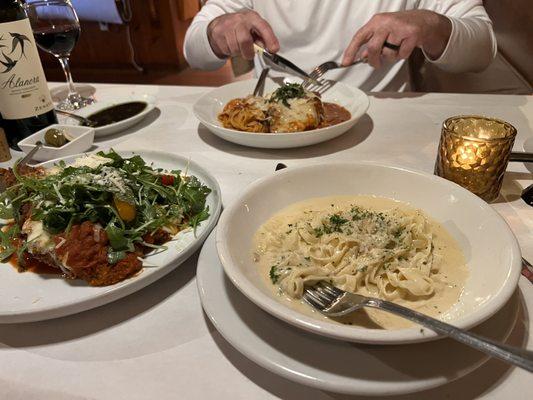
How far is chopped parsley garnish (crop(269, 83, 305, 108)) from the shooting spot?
1698mm

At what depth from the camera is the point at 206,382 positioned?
76 cm

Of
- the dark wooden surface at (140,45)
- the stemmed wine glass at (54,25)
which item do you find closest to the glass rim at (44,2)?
the stemmed wine glass at (54,25)

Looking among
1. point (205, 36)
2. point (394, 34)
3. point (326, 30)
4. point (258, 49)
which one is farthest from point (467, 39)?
point (205, 36)

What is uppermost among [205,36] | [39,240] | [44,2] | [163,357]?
[44,2]

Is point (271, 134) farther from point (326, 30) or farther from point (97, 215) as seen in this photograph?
point (326, 30)

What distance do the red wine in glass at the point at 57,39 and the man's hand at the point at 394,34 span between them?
4.41 feet

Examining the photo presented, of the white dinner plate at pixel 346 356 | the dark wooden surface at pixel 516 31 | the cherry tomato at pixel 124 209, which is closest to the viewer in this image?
the white dinner plate at pixel 346 356

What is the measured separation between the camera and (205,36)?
95.1 inches

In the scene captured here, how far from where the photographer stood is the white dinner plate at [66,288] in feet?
2.72

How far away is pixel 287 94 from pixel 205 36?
96cm

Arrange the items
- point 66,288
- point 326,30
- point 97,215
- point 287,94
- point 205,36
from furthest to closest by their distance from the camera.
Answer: point 326,30, point 205,36, point 287,94, point 97,215, point 66,288

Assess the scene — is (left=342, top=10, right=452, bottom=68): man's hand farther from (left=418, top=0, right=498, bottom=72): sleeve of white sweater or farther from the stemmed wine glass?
the stemmed wine glass

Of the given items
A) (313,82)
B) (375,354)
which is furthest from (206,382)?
(313,82)

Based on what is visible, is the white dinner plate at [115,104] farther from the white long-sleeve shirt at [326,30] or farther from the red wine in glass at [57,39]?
the white long-sleeve shirt at [326,30]
